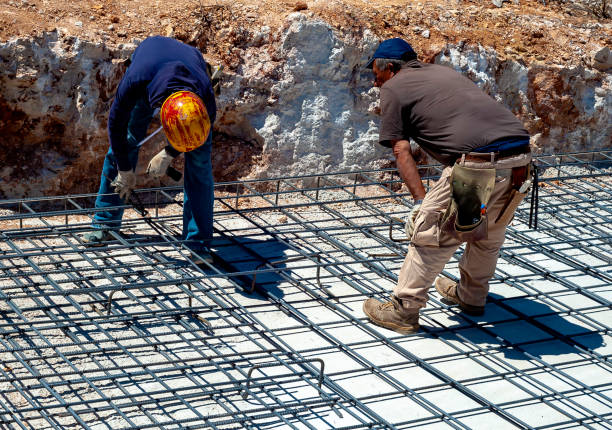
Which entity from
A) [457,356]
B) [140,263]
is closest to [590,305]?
[457,356]

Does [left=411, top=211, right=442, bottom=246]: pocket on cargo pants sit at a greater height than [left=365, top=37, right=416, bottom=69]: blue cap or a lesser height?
lesser

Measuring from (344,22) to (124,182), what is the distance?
8.86 ft

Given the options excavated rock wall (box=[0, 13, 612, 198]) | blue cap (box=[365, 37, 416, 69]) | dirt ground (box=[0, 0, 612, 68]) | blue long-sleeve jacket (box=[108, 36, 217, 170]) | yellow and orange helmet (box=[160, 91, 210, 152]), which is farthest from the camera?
dirt ground (box=[0, 0, 612, 68])

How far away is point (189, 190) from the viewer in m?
5.42

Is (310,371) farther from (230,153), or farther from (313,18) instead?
(313,18)

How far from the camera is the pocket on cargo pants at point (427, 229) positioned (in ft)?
15.0

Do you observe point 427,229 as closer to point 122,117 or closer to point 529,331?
point 529,331

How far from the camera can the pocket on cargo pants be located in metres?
4.57

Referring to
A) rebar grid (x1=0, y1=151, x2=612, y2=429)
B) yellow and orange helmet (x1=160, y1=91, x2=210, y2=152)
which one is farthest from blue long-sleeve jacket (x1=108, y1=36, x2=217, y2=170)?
rebar grid (x1=0, y1=151, x2=612, y2=429)

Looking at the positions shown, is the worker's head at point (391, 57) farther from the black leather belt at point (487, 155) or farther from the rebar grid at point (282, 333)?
the rebar grid at point (282, 333)

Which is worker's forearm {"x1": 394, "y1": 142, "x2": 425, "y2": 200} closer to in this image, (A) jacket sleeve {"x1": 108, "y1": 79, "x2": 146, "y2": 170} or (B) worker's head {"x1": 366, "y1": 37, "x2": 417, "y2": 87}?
(B) worker's head {"x1": 366, "y1": 37, "x2": 417, "y2": 87}

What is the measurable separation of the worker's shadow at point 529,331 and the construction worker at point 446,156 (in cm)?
55

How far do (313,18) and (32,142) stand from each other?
244 centimetres

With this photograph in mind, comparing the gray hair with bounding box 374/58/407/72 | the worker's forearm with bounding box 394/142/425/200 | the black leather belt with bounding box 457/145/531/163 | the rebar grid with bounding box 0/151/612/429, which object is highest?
the gray hair with bounding box 374/58/407/72
